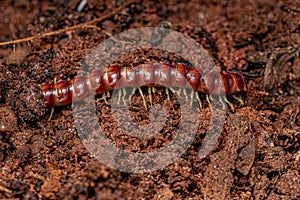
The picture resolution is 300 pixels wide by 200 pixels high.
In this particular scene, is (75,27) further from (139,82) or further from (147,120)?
(147,120)

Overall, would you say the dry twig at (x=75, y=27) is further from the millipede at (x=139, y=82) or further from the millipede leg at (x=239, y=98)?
the millipede leg at (x=239, y=98)

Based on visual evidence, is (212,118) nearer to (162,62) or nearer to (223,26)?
(162,62)

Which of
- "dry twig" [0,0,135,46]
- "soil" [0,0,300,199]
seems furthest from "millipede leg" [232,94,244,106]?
"dry twig" [0,0,135,46]

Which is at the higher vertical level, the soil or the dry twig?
the dry twig

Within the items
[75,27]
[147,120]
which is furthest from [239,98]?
[75,27]

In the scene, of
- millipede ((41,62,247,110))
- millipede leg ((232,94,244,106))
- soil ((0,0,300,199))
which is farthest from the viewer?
millipede leg ((232,94,244,106))

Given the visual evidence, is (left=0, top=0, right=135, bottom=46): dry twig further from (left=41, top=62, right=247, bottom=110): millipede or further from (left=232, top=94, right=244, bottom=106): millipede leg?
(left=232, top=94, right=244, bottom=106): millipede leg
